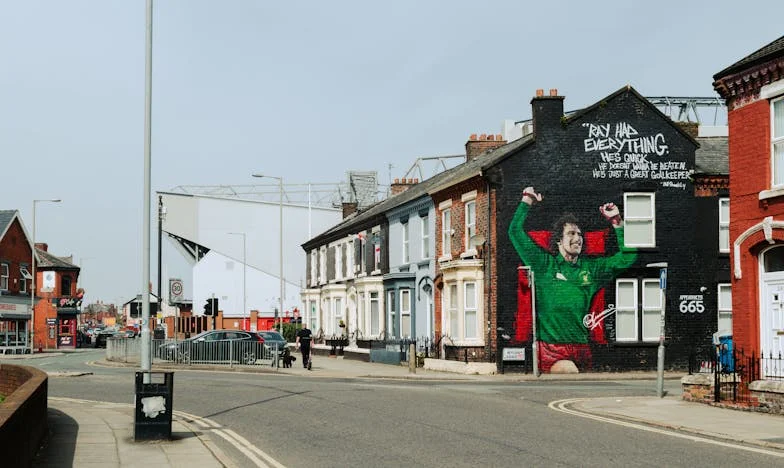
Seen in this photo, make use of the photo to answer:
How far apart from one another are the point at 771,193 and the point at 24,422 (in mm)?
15075

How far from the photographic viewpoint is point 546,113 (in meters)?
35.2

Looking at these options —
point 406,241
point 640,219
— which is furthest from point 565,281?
point 406,241

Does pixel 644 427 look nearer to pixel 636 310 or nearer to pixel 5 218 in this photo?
pixel 636 310

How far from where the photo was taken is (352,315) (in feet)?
167

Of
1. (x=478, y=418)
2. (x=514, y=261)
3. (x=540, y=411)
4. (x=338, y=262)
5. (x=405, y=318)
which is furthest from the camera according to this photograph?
(x=338, y=262)

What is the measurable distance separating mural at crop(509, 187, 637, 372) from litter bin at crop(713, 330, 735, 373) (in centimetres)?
694

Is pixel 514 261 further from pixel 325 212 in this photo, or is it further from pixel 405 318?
pixel 325 212

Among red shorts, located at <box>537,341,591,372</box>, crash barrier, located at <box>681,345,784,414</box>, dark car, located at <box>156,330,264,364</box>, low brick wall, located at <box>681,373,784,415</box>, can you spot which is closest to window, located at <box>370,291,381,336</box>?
dark car, located at <box>156,330,264,364</box>

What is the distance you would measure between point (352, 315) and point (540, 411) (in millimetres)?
31949

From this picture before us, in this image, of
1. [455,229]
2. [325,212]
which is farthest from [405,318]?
[325,212]

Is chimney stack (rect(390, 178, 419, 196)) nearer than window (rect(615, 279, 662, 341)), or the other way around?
window (rect(615, 279, 662, 341))

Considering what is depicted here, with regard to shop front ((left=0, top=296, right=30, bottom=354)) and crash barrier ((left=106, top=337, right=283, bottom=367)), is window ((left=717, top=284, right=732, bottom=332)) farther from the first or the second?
shop front ((left=0, top=296, right=30, bottom=354))

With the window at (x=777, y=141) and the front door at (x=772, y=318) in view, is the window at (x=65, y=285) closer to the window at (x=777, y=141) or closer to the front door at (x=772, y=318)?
the front door at (x=772, y=318)

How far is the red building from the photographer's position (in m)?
19.7
